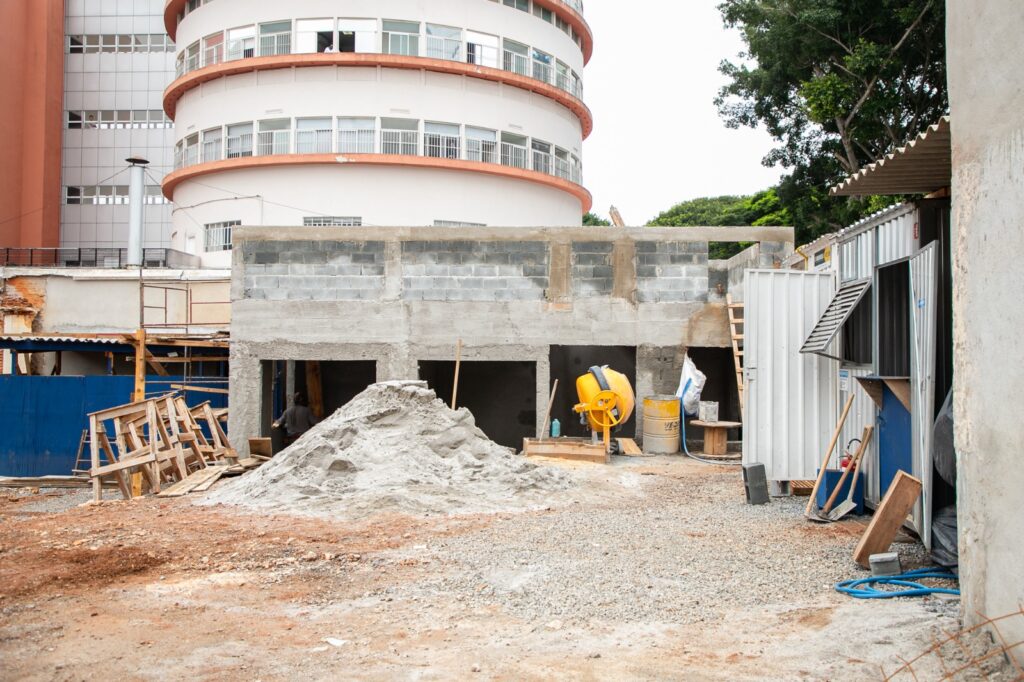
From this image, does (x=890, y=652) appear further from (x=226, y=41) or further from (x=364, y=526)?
(x=226, y=41)

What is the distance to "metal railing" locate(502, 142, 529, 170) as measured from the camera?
Answer: 1340 inches

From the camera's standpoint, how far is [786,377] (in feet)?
33.0

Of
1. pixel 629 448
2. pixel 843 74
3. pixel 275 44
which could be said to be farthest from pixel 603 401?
pixel 275 44

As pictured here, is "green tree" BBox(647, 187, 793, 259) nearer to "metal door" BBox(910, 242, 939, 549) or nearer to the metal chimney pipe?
the metal chimney pipe

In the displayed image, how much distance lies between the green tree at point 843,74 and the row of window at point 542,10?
9.54m

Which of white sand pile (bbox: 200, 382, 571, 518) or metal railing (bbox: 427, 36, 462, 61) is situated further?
metal railing (bbox: 427, 36, 462, 61)

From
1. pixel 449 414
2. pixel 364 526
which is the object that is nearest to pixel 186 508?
pixel 364 526

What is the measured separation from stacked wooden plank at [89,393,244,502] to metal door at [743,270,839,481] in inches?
317

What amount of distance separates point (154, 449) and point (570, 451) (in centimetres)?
673

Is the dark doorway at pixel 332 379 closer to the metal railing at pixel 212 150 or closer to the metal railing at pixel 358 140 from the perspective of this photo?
the metal railing at pixel 358 140

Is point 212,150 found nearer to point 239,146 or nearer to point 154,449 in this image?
point 239,146

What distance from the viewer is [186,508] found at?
10828 millimetres

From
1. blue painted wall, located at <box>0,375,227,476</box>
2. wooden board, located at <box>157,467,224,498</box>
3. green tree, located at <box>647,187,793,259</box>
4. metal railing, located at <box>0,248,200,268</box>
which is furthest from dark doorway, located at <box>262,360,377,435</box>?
green tree, located at <box>647,187,793,259</box>

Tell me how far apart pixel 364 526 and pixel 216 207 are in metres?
26.9
